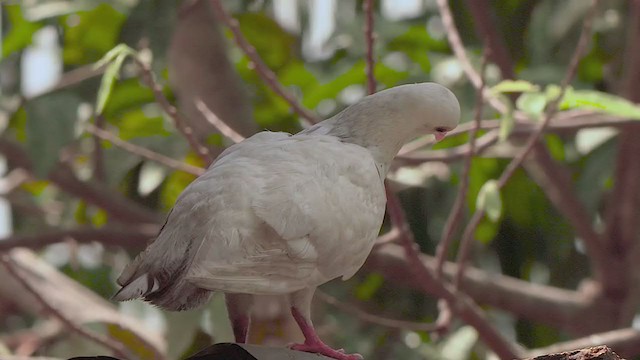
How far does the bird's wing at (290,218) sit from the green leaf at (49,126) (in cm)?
91

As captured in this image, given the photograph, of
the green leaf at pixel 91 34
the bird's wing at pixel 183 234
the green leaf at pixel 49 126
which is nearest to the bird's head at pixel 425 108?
the bird's wing at pixel 183 234

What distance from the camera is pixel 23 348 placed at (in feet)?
6.92

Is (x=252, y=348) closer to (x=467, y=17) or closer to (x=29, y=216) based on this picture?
(x=467, y=17)

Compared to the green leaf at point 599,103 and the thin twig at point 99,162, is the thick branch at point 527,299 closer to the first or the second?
the thin twig at point 99,162

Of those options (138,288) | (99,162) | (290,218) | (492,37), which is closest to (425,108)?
(290,218)

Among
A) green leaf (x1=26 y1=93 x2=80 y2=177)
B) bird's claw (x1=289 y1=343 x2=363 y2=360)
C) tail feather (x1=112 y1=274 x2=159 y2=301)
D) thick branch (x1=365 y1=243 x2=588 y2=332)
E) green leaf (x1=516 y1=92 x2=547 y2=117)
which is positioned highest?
tail feather (x1=112 y1=274 x2=159 y2=301)

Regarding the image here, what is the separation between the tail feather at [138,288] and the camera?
641 mm

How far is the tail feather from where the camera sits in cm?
64

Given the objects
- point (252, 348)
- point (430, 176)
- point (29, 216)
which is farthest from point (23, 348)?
point (252, 348)

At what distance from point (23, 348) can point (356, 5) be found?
1.00 metres

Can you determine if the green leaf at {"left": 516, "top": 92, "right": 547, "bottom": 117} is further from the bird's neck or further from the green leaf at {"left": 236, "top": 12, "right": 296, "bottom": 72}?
the green leaf at {"left": 236, "top": 12, "right": 296, "bottom": 72}

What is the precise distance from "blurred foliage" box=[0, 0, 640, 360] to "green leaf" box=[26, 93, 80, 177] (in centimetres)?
4

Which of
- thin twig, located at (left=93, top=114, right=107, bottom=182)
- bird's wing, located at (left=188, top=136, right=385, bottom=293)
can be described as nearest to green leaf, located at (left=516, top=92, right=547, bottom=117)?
bird's wing, located at (left=188, top=136, right=385, bottom=293)

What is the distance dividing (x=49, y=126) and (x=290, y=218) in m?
1.04
